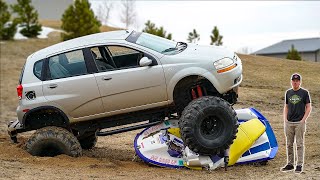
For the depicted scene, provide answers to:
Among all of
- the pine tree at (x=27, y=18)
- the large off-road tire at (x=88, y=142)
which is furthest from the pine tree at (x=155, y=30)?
the large off-road tire at (x=88, y=142)

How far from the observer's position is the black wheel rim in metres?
8.38

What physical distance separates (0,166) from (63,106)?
4.95 ft

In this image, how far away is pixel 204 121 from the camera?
8414 millimetres

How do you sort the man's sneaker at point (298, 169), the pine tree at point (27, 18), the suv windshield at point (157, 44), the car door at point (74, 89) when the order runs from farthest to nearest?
the pine tree at point (27, 18)
the suv windshield at point (157, 44)
the car door at point (74, 89)
the man's sneaker at point (298, 169)

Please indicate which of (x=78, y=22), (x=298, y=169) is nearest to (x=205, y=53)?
(x=298, y=169)

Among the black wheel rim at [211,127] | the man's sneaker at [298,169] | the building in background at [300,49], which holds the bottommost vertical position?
the building in background at [300,49]

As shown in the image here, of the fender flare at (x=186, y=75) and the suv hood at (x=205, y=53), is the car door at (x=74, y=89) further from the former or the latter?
the suv hood at (x=205, y=53)

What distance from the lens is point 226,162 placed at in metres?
8.34

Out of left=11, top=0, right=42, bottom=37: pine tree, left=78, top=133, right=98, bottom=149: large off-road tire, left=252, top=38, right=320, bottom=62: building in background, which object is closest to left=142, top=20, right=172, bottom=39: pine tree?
left=11, top=0, right=42, bottom=37: pine tree

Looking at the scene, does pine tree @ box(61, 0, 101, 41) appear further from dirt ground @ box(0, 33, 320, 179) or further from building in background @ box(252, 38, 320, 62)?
building in background @ box(252, 38, 320, 62)

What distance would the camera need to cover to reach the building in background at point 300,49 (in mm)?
42522

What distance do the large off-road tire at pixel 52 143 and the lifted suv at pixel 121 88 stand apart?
0.02 meters

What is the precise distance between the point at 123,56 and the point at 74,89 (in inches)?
50.0

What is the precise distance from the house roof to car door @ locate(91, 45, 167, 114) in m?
35.5
